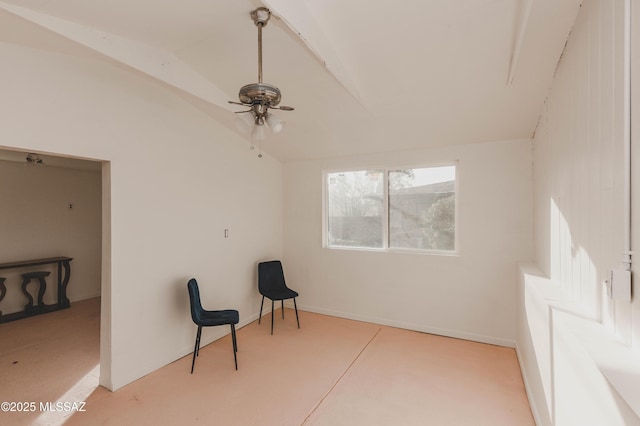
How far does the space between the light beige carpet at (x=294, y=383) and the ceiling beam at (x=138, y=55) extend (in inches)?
104

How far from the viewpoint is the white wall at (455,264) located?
3174 mm

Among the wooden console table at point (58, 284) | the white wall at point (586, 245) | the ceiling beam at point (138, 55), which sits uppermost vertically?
the ceiling beam at point (138, 55)

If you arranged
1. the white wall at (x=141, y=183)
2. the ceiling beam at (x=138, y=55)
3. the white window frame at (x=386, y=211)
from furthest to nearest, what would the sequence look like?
the white window frame at (x=386, y=211)
the white wall at (x=141, y=183)
the ceiling beam at (x=138, y=55)

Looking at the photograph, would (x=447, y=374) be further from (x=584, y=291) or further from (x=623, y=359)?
(x=623, y=359)

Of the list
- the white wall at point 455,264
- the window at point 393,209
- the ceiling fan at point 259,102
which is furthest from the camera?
the window at point 393,209

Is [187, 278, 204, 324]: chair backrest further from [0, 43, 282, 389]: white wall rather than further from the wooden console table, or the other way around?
the wooden console table

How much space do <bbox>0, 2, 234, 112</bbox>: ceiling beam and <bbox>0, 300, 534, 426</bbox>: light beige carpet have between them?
2.63 m

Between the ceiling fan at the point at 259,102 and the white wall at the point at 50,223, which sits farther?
the white wall at the point at 50,223

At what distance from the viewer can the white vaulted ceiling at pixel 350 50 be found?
174 cm

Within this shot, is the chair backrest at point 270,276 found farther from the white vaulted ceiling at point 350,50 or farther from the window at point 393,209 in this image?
the white vaulted ceiling at point 350,50

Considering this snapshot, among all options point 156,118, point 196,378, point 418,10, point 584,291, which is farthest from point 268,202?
point 584,291

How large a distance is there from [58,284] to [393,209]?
5.25 m

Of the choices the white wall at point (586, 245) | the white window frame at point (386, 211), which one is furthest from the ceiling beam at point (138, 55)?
the white wall at point (586, 245)

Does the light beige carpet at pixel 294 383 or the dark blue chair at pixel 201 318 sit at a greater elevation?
the dark blue chair at pixel 201 318
